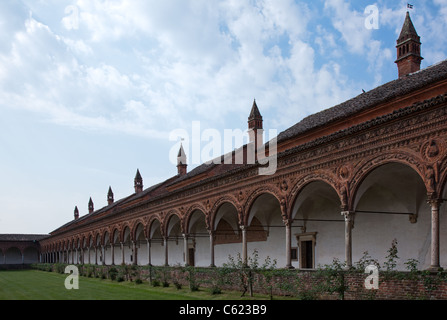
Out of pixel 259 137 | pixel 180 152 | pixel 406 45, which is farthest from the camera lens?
pixel 180 152

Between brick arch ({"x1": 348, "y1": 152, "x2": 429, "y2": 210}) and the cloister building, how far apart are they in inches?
1.1

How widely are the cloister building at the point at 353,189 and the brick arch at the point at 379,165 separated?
28 mm

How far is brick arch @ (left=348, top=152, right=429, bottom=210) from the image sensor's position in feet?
38.1

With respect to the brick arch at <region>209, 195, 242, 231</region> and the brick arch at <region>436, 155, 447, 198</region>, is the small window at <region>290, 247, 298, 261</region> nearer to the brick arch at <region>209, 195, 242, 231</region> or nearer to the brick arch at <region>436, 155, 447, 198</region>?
the brick arch at <region>209, 195, 242, 231</region>

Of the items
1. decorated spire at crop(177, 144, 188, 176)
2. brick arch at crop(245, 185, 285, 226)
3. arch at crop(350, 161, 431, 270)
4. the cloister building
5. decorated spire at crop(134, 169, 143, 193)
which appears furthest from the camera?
decorated spire at crop(134, 169, 143, 193)

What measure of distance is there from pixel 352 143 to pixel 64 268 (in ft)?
114

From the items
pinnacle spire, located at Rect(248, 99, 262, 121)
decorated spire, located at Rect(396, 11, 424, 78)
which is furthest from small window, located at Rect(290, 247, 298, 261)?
pinnacle spire, located at Rect(248, 99, 262, 121)

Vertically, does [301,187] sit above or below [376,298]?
above

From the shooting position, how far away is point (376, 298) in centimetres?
1241

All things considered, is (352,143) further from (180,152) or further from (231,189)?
(180,152)

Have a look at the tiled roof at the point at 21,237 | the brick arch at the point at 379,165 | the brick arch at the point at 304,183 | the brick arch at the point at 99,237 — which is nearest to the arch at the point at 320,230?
the brick arch at the point at 304,183

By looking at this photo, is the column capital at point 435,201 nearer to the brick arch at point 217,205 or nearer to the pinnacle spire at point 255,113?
the brick arch at point 217,205

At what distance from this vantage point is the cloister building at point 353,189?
38.7ft
